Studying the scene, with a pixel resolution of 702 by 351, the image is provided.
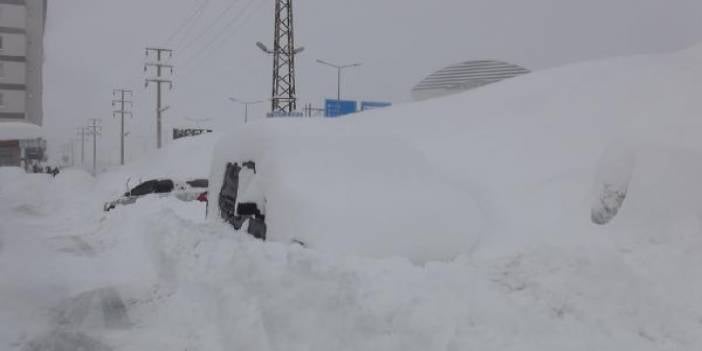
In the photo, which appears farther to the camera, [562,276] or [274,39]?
[274,39]

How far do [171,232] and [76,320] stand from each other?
3.99 m

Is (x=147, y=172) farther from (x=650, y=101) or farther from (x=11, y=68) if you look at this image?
(x=650, y=101)

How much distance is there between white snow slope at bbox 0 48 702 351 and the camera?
14.7 feet

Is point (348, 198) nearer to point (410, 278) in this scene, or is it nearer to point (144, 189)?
point (410, 278)

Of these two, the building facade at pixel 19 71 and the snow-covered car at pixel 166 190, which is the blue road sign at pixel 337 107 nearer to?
the building facade at pixel 19 71

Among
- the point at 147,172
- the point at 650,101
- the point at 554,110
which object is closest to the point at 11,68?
the point at 147,172

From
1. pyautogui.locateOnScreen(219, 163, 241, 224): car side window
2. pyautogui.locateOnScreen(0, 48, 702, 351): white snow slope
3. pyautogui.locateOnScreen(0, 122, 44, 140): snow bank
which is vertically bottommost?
pyautogui.locateOnScreen(0, 48, 702, 351): white snow slope

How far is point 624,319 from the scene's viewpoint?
4.54 m

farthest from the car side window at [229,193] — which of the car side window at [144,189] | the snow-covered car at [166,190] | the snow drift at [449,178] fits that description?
the car side window at [144,189]

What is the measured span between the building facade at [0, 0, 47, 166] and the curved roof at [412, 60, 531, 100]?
1465 inches

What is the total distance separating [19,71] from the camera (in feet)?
176

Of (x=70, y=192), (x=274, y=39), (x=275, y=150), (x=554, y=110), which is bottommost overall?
(x=70, y=192)

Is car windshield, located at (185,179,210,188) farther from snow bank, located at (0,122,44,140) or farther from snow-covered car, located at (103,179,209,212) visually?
snow bank, located at (0,122,44,140)

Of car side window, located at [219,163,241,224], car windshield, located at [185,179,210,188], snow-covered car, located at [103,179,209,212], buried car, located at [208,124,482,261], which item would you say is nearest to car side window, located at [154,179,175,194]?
snow-covered car, located at [103,179,209,212]
